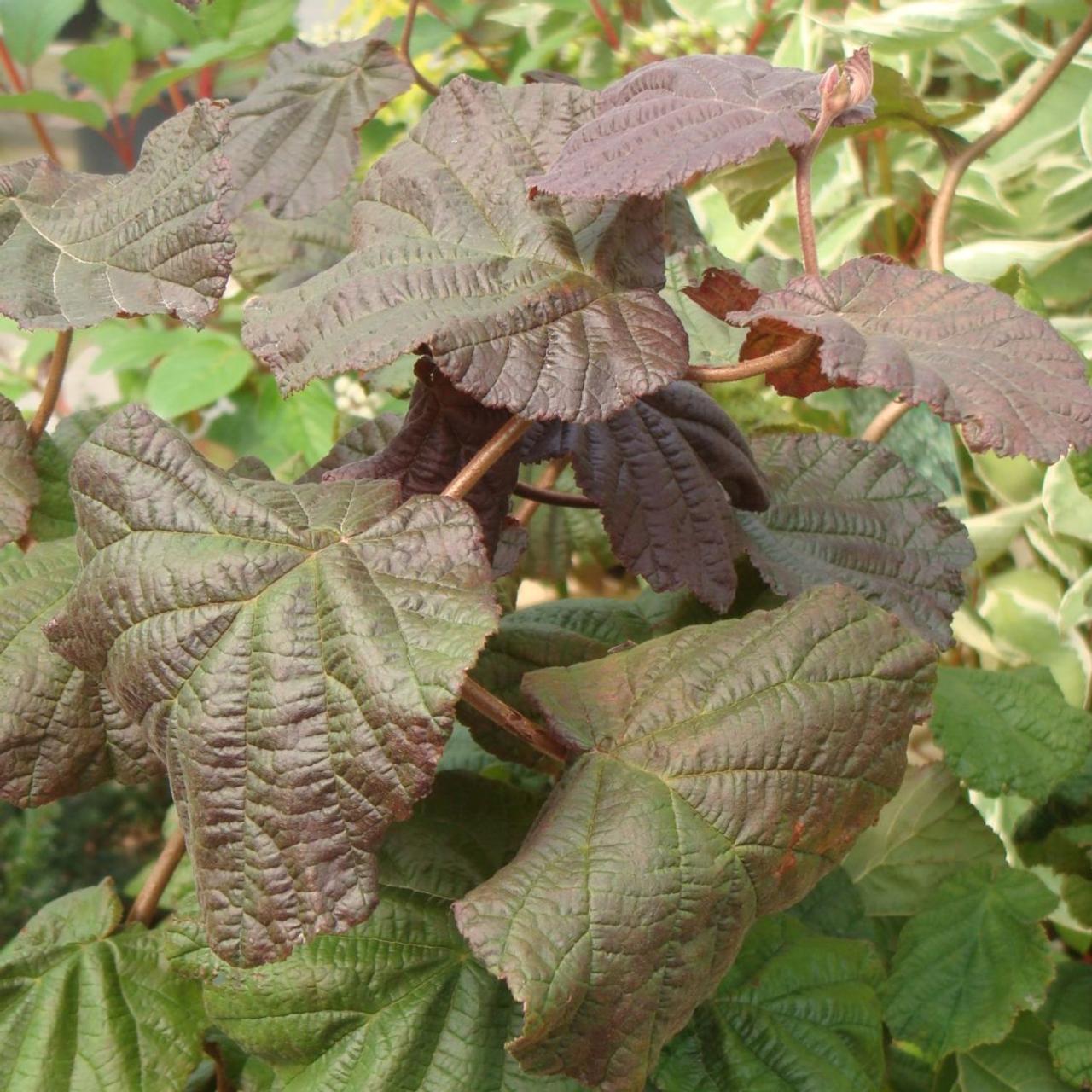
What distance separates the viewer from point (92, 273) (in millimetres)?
664

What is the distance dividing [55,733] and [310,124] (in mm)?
585

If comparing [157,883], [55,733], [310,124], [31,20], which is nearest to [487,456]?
[55,733]

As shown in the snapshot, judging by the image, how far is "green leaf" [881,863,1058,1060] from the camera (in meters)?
0.84

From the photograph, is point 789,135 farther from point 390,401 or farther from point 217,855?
point 390,401

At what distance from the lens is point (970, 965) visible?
868 mm

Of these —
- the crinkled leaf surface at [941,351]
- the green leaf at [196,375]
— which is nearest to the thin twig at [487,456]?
the crinkled leaf surface at [941,351]

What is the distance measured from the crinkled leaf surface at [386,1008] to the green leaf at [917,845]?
1.41ft

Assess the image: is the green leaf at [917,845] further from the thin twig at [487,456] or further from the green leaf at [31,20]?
the green leaf at [31,20]

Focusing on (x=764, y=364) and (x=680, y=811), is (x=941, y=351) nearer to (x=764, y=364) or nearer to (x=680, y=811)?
(x=764, y=364)

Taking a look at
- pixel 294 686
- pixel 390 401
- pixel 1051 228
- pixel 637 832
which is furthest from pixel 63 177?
pixel 1051 228

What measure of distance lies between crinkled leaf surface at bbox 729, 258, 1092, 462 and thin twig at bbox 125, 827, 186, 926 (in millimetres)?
503

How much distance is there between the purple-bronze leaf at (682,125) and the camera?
57cm

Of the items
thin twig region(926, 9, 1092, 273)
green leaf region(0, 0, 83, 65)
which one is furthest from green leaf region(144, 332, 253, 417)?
thin twig region(926, 9, 1092, 273)

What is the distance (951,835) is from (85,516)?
0.74 m
